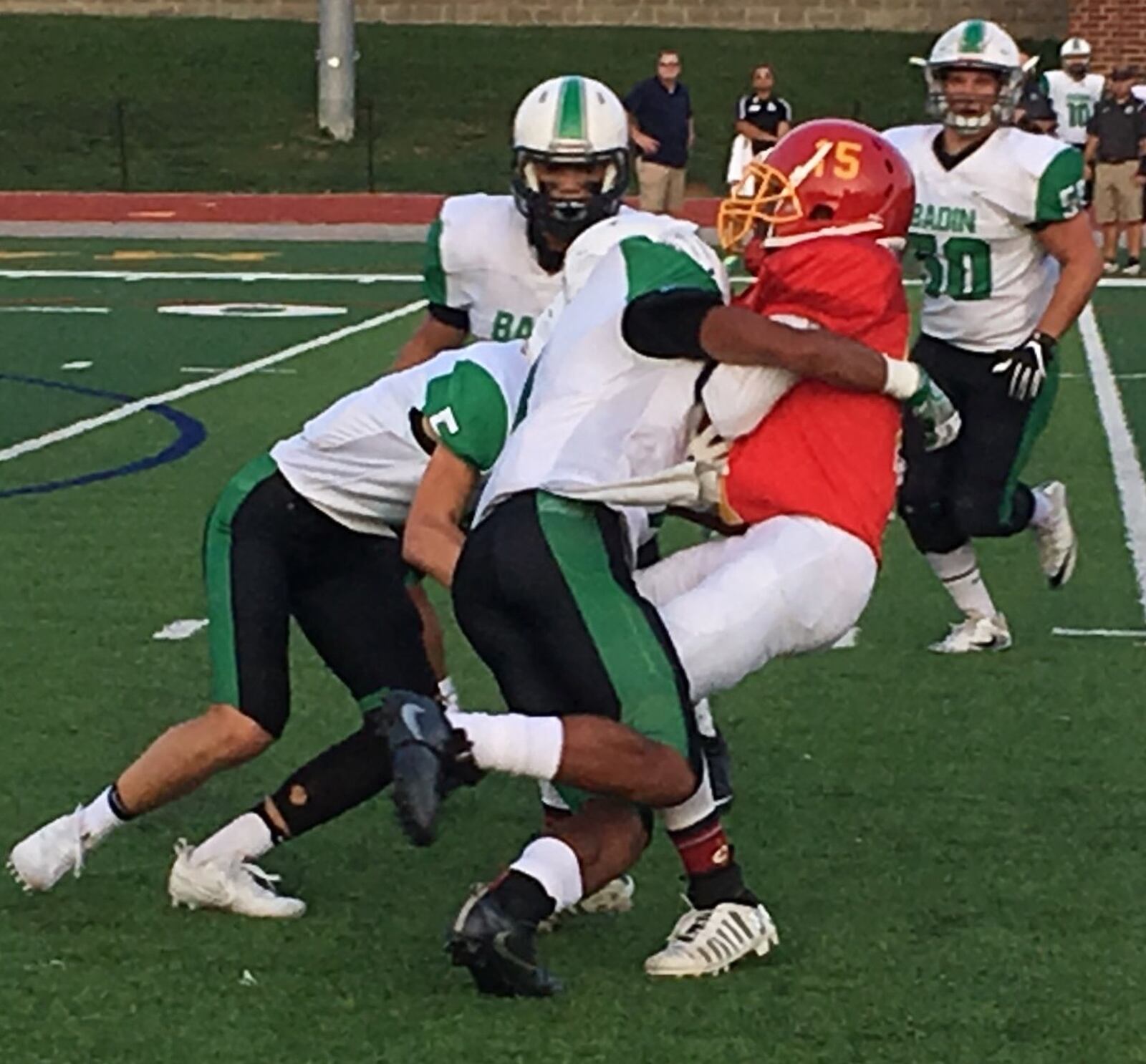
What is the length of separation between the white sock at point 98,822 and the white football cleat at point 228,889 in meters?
0.14

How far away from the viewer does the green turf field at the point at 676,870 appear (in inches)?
169

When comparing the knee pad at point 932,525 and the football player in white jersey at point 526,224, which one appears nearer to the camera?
the football player in white jersey at point 526,224

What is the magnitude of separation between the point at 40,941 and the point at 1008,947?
174cm

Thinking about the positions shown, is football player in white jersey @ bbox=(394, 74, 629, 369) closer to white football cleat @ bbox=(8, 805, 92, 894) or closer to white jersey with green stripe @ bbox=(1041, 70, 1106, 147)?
white football cleat @ bbox=(8, 805, 92, 894)

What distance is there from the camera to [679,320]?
14.0 ft

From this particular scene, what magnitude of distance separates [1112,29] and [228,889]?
27.0m

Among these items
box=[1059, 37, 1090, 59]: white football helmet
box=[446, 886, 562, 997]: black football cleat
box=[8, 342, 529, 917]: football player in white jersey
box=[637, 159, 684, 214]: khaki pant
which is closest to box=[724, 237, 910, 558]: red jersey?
box=[8, 342, 529, 917]: football player in white jersey

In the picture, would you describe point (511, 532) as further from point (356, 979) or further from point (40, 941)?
point (40, 941)

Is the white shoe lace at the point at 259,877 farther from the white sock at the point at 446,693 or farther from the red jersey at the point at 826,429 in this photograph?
the red jersey at the point at 826,429

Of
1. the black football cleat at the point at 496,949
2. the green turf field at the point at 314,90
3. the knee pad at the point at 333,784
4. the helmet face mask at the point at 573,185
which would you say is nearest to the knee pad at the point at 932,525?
the helmet face mask at the point at 573,185

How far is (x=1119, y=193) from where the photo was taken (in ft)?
64.4

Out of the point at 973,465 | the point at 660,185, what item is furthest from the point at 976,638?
the point at 660,185

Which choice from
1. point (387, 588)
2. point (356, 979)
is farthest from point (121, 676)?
point (356, 979)

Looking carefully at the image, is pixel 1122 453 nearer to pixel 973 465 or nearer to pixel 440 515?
pixel 973 465
